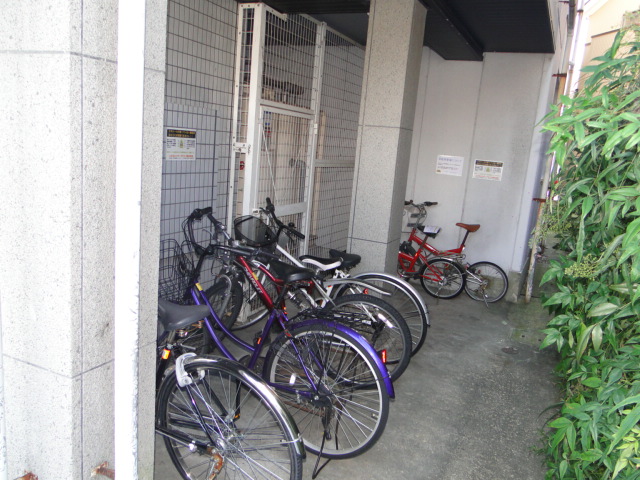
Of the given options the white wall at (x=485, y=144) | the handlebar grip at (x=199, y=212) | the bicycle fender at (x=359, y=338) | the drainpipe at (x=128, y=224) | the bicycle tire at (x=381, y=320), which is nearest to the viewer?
the drainpipe at (x=128, y=224)

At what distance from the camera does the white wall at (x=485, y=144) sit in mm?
6625

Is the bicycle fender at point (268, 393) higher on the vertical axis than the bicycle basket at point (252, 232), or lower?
lower

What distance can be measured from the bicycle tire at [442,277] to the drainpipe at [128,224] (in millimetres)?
5093

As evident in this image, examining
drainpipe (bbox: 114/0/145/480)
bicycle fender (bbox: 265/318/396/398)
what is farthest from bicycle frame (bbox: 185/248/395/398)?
drainpipe (bbox: 114/0/145/480)

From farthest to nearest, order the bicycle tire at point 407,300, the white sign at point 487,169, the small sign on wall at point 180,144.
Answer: the white sign at point 487,169 < the bicycle tire at point 407,300 < the small sign on wall at point 180,144

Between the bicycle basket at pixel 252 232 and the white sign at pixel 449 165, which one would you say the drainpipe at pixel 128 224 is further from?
the white sign at pixel 449 165

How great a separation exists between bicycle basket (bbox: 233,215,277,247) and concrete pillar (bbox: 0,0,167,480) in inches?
70.3

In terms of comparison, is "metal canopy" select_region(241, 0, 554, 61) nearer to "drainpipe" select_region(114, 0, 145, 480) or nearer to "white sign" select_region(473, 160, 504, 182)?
"white sign" select_region(473, 160, 504, 182)

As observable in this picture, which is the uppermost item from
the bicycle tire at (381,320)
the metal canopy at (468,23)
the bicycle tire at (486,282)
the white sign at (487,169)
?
the metal canopy at (468,23)

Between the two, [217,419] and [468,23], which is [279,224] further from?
[468,23]

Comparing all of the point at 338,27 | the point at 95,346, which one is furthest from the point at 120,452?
the point at 338,27

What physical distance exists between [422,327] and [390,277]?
0.49 metres

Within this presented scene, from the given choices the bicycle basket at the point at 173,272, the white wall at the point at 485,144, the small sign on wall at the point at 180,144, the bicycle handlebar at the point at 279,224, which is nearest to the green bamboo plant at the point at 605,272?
the bicycle handlebar at the point at 279,224

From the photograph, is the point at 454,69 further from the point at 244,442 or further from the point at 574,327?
the point at 244,442
